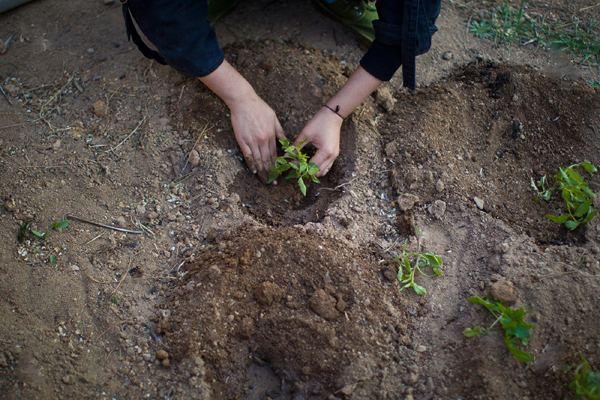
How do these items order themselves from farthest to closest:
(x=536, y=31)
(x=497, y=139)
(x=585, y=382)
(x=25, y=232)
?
(x=536, y=31), (x=497, y=139), (x=25, y=232), (x=585, y=382)

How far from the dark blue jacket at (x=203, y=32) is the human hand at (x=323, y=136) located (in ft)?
1.30

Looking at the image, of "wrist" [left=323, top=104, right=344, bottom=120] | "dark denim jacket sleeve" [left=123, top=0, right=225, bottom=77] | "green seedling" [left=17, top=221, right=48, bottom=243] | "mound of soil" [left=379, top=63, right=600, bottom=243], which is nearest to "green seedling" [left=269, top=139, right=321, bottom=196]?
"wrist" [left=323, top=104, right=344, bottom=120]

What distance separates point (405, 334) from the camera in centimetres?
179

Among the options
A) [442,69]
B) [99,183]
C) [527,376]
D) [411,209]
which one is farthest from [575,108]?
[99,183]

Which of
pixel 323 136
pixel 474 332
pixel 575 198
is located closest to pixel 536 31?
pixel 575 198

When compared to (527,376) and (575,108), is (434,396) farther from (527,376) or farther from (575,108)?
(575,108)

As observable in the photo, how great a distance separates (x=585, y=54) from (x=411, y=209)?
183 cm

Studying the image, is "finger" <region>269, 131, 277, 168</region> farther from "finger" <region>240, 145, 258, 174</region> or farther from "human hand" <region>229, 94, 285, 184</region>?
"finger" <region>240, 145, 258, 174</region>

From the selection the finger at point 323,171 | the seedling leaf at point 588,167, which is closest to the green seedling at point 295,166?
the finger at point 323,171

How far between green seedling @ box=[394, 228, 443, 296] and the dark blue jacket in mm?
949

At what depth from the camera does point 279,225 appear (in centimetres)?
211

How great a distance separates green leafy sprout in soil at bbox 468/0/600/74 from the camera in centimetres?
274

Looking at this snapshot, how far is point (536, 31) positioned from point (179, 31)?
2518 millimetres

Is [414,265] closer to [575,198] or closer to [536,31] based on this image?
[575,198]
